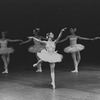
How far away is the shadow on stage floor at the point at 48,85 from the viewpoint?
24.0 feet

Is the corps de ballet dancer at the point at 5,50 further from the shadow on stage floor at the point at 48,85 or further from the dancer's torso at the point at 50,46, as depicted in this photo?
the dancer's torso at the point at 50,46

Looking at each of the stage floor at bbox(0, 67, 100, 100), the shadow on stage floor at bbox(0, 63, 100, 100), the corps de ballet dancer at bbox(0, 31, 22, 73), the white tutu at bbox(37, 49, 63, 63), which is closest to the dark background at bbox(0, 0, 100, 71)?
the corps de ballet dancer at bbox(0, 31, 22, 73)

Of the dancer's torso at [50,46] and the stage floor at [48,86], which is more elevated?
the dancer's torso at [50,46]

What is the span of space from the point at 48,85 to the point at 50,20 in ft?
29.1

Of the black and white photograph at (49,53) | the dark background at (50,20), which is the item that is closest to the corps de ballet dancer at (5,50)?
the black and white photograph at (49,53)

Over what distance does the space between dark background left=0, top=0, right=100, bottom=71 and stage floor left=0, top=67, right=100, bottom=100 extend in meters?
5.07

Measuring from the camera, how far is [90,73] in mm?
10539

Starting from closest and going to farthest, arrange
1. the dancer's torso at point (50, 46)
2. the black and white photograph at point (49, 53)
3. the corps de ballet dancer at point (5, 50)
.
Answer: the black and white photograph at point (49, 53)
the dancer's torso at point (50, 46)
the corps de ballet dancer at point (5, 50)

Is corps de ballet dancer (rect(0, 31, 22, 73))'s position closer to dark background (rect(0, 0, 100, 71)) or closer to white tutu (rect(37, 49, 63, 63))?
white tutu (rect(37, 49, 63, 63))

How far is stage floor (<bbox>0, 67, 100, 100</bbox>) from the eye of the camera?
730 centimetres

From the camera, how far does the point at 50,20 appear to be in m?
17.2

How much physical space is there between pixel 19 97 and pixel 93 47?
36.9 ft

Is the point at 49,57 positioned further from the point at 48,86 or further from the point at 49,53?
the point at 48,86

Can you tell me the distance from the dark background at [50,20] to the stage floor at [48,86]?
16.6 feet
